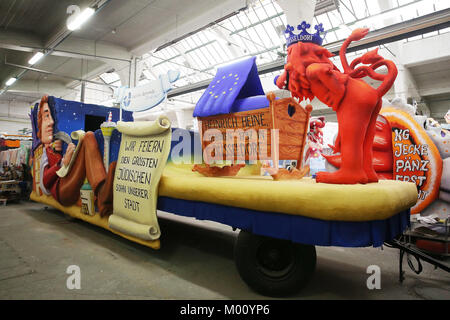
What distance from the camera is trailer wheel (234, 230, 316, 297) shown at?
6.14 feet

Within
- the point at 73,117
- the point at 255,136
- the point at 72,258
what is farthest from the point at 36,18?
the point at 255,136

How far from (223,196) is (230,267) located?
0.80 m

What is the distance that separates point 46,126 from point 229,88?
3886 millimetres

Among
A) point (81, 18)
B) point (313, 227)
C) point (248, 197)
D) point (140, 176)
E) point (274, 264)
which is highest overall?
point (81, 18)

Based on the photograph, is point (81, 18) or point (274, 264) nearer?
point (274, 264)

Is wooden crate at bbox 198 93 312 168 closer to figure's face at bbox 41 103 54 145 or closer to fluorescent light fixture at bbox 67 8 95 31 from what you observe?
figure's face at bbox 41 103 54 145

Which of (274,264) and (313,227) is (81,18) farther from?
(313,227)

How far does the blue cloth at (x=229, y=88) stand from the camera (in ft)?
7.75

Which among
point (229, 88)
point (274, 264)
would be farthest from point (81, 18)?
point (274, 264)

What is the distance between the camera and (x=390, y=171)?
3.58 meters

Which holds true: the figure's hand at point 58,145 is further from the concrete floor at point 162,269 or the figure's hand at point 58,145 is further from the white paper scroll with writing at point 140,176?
the white paper scroll with writing at point 140,176

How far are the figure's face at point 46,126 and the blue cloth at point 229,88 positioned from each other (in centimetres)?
341

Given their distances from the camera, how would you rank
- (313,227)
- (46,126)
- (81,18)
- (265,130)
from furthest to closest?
1. (81,18)
2. (46,126)
3. (265,130)
4. (313,227)

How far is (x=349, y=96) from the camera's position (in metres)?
1.84
